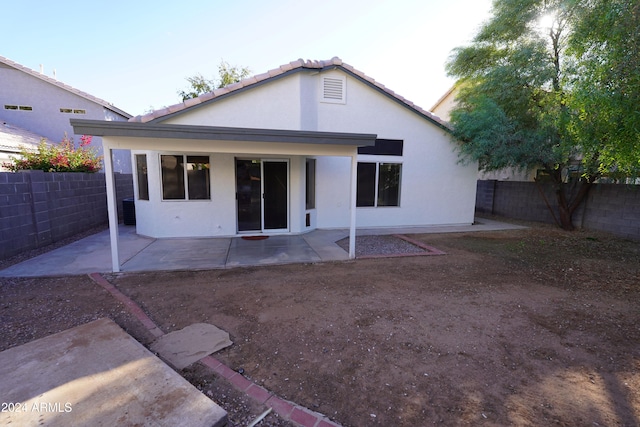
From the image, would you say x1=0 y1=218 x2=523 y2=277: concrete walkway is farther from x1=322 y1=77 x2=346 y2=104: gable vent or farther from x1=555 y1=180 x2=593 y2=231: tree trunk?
x1=555 y1=180 x2=593 y2=231: tree trunk

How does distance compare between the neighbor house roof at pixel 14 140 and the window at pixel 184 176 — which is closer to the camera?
the window at pixel 184 176

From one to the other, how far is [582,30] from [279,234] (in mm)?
7743

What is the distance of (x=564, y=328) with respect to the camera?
3.75m

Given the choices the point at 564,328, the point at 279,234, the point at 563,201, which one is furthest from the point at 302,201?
the point at 563,201

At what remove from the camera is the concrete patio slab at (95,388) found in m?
2.13

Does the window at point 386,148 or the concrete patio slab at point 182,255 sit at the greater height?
the window at point 386,148

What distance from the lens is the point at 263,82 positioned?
25.7ft

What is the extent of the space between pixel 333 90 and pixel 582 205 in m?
9.77

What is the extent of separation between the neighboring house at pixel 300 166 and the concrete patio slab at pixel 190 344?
3653mm

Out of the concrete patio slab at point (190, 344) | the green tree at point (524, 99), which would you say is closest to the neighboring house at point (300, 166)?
the green tree at point (524, 99)

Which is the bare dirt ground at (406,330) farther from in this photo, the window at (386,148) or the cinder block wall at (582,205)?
Answer: the window at (386,148)

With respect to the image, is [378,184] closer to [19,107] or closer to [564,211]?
[564,211]

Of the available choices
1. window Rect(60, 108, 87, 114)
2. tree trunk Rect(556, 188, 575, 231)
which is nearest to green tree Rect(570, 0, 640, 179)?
tree trunk Rect(556, 188, 575, 231)

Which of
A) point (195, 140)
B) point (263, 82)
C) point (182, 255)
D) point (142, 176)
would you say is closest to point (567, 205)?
point (263, 82)
